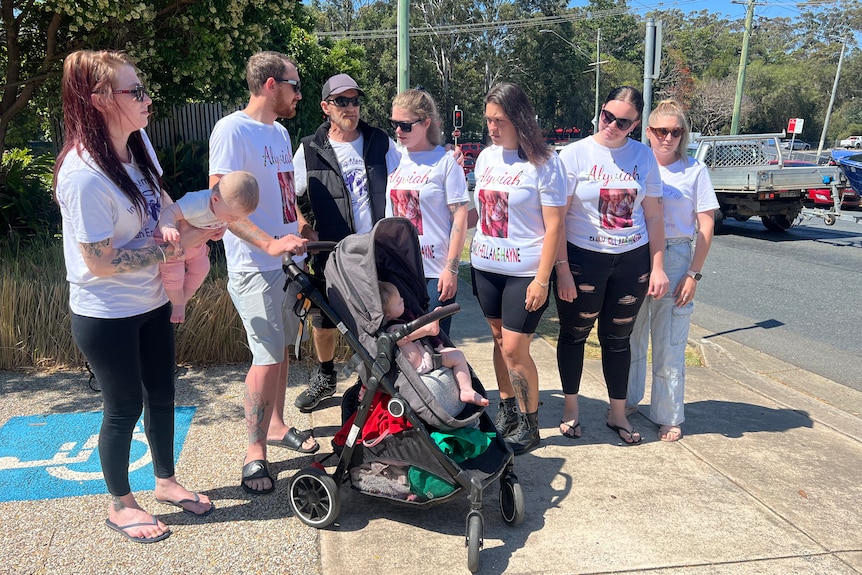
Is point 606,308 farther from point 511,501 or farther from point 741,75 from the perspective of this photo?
point 741,75

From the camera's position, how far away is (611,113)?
143 inches

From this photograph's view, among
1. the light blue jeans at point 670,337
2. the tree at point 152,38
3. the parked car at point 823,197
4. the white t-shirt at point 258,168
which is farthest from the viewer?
the parked car at point 823,197

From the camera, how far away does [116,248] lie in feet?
8.36

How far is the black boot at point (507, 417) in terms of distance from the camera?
396 cm

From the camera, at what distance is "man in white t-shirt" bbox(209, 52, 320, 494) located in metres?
3.23

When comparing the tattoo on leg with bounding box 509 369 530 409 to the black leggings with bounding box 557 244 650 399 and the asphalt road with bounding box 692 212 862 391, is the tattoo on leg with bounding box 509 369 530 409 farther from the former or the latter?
the asphalt road with bounding box 692 212 862 391

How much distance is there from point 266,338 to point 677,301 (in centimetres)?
245

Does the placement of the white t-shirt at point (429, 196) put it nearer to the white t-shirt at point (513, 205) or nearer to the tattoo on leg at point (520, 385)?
the white t-shirt at point (513, 205)

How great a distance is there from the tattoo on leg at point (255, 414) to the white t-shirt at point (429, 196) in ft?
3.87

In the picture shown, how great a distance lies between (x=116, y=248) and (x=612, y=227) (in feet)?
8.32

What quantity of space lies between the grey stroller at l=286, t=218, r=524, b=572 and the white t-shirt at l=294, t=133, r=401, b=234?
761 mm

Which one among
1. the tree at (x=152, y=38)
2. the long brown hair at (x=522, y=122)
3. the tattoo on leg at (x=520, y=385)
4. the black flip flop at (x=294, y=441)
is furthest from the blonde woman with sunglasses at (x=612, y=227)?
the tree at (x=152, y=38)

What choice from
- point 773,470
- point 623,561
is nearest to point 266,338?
point 623,561

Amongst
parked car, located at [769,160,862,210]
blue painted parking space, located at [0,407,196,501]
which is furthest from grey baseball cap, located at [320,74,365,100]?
parked car, located at [769,160,862,210]
